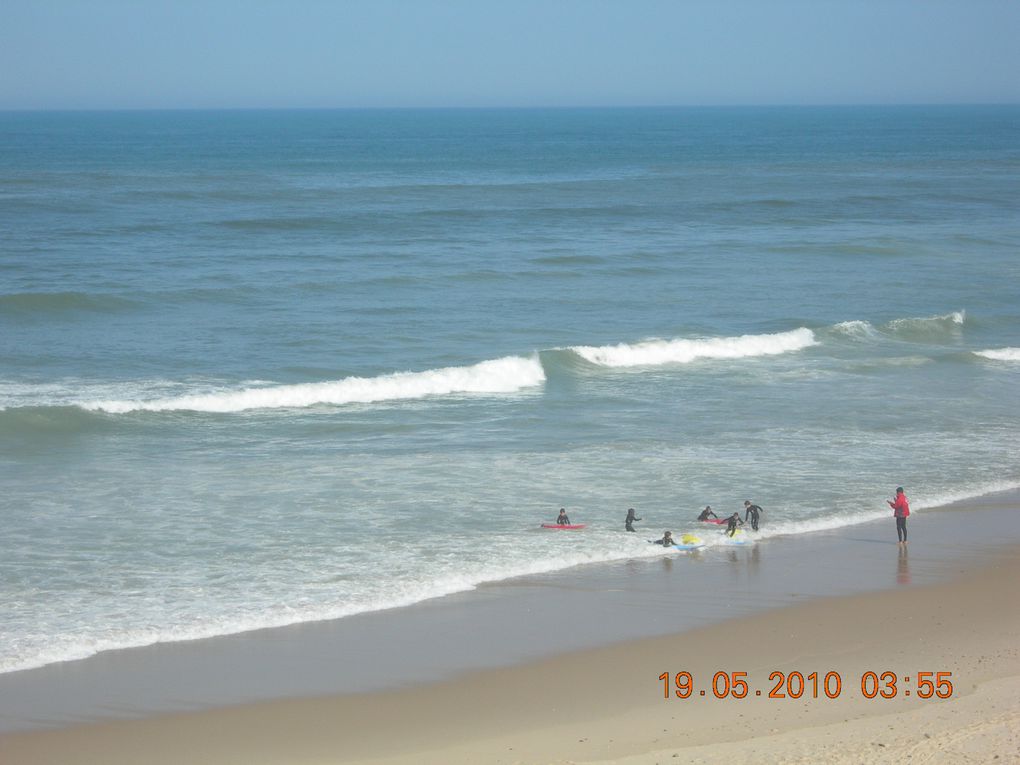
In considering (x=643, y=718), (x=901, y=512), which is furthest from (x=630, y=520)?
(x=643, y=718)

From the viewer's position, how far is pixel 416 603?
15242 millimetres

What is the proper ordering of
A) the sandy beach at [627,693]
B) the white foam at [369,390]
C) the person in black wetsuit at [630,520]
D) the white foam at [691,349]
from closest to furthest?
1. the sandy beach at [627,693]
2. the person in black wetsuit at [630,520]
3. the white foam at [369,390]
4. the white foam at [691,349]

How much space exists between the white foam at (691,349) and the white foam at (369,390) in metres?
2.11

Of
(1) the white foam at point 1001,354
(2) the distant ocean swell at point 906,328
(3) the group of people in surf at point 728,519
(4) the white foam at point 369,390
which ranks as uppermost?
(2) the distant ocean swell at point 906,328

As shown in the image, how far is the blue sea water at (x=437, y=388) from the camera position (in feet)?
56.2

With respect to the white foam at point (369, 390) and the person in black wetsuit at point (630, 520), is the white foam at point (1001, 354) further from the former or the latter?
the person in black wetsuit at point (630, 520)

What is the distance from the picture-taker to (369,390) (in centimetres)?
2705

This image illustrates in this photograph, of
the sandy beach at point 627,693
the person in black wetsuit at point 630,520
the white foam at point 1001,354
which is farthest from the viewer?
the white foam at point 1001,354

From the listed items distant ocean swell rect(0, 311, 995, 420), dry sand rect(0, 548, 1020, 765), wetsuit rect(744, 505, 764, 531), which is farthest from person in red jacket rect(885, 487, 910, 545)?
distant ocean swell rect(0, 311, 995, 420)

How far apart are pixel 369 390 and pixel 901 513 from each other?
13.4 m

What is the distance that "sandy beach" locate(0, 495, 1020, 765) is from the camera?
11.2 metres

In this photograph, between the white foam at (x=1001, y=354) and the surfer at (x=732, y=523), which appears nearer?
the surfer at (x=732, y=523)
